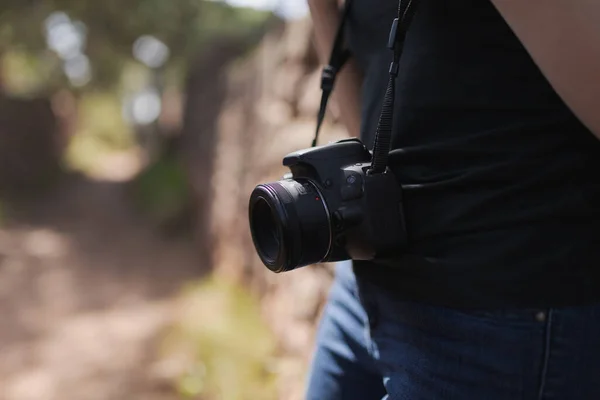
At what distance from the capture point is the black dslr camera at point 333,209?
72 centimetres

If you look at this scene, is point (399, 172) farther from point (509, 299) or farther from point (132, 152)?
point (132, 152)

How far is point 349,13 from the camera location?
0.89 m

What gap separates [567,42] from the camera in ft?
1.82

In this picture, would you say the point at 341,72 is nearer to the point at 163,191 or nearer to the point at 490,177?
the point at 490,177

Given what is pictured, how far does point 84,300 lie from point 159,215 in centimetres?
202

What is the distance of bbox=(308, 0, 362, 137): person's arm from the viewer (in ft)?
3.19

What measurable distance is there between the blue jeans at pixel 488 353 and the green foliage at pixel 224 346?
1.73 metres

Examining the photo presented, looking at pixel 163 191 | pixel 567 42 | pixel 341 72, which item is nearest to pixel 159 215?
pixel 163 191

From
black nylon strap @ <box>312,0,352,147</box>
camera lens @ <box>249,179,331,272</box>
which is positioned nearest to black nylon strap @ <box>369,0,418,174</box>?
camera lens @ <box>249,179,331,272</box>

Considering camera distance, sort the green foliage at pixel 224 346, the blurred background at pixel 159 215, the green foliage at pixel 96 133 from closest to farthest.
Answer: the green foliage at pixel 224 346, the blurred background at pixel 159 215, the green foliage at pixel 96 133

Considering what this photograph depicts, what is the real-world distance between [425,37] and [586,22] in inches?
8.5

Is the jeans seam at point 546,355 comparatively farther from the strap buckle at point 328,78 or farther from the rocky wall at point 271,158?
the rocky wall at point 271,158

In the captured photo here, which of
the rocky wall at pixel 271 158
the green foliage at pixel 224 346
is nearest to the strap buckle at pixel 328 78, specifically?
the rocky wall at pixel 271 158

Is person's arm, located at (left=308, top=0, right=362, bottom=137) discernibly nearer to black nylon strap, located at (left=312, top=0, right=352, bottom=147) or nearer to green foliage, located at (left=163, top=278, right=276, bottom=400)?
black nylon strap, located at (left=312, top=0, right=352, bottom=147)
